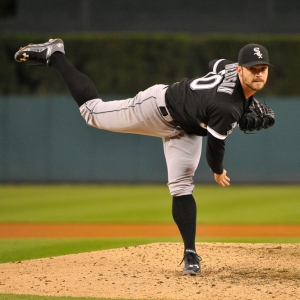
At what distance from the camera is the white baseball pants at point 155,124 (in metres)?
4.36

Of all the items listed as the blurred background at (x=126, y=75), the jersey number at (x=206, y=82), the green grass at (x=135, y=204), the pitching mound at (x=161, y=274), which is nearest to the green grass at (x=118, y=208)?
the green grass at (x=135, y=204)

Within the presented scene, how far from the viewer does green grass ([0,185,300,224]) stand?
28.9 feet

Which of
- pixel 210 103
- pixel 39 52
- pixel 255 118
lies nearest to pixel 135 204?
pixel 39 52

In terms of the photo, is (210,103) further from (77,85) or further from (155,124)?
(77,85)

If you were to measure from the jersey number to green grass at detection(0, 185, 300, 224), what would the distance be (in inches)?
177

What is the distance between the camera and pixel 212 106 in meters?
4.00

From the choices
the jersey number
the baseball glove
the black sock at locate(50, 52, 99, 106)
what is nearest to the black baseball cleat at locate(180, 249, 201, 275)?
the baseball glove

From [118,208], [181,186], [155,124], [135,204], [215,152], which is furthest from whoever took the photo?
[135,204]

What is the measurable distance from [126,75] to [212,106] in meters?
11.9

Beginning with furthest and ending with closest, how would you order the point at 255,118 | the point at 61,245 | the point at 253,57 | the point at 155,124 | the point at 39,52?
the point at 61,245 → the point at 39,52 → the point at 155,124 → the point at 255,118 → the point at 253,57

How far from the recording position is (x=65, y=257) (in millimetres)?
5184

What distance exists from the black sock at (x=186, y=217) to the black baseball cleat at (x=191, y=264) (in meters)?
0.06

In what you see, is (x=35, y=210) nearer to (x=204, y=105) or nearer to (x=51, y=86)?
(x=204, y=105)

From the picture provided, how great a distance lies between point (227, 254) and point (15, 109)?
9.67m
